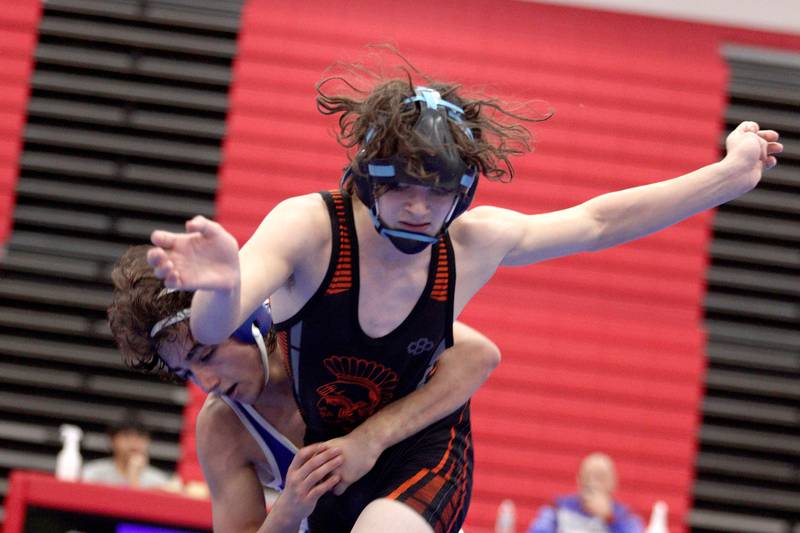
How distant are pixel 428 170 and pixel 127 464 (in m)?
4.56

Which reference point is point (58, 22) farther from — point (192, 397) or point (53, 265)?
point (192, 397)

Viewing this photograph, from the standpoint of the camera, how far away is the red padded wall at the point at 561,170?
7.77 metres

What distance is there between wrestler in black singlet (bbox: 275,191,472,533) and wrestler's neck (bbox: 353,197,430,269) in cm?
2

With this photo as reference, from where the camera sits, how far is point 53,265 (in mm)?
7934

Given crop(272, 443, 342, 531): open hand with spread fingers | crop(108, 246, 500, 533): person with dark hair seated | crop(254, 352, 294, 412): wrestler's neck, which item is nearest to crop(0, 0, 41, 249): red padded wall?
crop(108, 246, 500, 533): person with dark hair seated

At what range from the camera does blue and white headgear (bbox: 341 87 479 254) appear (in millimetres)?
2260

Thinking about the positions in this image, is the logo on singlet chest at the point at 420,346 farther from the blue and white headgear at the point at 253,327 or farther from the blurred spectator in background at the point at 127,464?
the blurred spectator in background at the point at 127,464

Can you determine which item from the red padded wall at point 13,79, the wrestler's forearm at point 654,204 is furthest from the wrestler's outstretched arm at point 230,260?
the red padded wall at point 13,79

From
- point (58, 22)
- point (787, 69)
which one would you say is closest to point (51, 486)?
point (58, 22)

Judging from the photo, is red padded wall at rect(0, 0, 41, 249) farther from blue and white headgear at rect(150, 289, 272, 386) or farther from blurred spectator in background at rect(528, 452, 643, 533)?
blue and white headgear at rect(150, 289, 272, 386)

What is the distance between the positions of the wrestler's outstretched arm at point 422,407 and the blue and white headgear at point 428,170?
0.39 m

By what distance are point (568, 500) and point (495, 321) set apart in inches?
75.7

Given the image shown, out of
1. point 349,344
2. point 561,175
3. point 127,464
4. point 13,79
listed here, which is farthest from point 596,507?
point 13,79

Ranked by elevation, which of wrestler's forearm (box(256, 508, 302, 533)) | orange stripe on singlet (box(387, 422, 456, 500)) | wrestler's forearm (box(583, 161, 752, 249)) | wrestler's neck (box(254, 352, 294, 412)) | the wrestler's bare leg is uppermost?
wrestler's forearm (box(583, 161, 752, 249))
